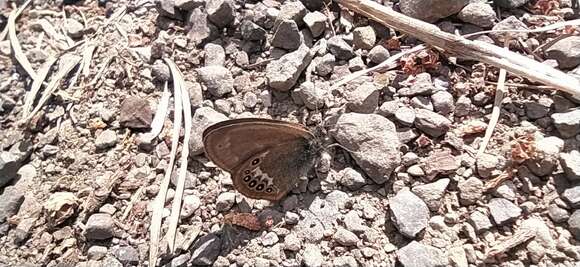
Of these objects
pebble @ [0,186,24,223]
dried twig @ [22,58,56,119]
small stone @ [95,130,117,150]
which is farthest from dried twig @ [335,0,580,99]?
pebble @ [0,186,24,223]

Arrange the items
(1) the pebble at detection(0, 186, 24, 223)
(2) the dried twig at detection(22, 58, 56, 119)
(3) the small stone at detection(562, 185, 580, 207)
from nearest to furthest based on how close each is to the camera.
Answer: (3) the small stone at detection(562, 185, 580, 207), (1) the pebble at detection(0, 186, 24, 223), (2) the dried twig at detection(22, 58, 56, 119)

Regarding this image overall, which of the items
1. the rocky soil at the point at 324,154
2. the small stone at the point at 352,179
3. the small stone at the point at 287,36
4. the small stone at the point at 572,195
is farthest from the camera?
the small stone at the point at 287,36

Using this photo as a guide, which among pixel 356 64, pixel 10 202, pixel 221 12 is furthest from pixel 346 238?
pixel 10 202

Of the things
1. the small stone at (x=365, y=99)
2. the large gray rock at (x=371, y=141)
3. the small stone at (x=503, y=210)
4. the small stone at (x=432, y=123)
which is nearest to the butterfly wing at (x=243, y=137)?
the large gray rock at (x=371, y=141)

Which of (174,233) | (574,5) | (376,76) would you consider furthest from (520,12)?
(174,233)

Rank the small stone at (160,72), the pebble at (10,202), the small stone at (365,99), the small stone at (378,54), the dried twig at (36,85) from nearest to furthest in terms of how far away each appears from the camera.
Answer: the small stone at (365,99) → the small stone at (378,54) → the pebble at (10,202) → the small stone at (160,72) → the dried twig at (36,85)

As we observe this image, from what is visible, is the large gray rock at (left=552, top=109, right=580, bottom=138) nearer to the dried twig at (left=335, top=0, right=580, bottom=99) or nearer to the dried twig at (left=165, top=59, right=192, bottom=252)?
the dried twig at (left=335, top=0, right=580, bottom=99)

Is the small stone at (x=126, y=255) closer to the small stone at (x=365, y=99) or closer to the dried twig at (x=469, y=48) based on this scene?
the small stone at (x=365, y=99)
